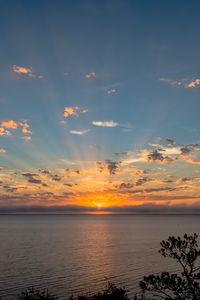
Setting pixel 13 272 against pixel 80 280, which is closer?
pixel 80 280

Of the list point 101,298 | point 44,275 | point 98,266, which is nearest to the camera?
point 101,298

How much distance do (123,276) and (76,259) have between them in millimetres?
31023

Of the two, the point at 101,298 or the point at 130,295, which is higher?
the point at 101,298

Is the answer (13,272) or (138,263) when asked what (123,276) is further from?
(13,272)

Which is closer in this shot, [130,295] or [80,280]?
[130,295]

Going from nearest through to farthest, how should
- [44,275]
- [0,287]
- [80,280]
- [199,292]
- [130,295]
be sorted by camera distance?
[199,292]
[130,295]
[0,287]
[80,280]
[44,275]

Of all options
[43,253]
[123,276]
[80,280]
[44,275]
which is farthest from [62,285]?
[43,253]

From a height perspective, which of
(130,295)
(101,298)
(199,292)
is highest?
(199,292)

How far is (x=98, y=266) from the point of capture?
95000 mm

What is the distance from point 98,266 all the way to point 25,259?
2629cm

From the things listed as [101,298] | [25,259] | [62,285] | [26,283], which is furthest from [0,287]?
[25,259]

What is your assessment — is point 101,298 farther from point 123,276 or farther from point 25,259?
point 25,259

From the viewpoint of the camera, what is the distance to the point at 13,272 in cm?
8112

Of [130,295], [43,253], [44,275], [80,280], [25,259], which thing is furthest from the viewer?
[43,253]
